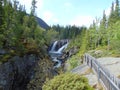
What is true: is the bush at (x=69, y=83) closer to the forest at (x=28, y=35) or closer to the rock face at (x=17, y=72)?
the forest at (x=28, y=35)

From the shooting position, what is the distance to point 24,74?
4975cm

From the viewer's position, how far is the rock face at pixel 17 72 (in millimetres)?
41406

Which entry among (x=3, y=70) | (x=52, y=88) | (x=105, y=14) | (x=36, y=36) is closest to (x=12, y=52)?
(x=3, y=70)

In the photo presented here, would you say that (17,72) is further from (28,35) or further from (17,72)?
(28,35)

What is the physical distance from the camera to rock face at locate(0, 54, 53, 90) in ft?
136

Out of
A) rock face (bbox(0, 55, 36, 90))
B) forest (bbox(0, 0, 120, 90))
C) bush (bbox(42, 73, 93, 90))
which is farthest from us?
forest (bbox(0, 0, 120, 90))

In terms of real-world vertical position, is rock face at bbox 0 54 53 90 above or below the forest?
below

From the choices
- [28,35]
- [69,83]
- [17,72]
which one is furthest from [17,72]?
[69,83]

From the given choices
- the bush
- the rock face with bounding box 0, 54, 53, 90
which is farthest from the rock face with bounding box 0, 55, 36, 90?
the bush

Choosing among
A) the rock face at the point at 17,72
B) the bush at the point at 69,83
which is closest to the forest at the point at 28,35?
the rock face at the point at 17,72

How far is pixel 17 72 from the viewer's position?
47125 mm

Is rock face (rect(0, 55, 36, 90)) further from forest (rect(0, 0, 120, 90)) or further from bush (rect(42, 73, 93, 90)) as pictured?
bush (rect(42, 73, 93, 90))

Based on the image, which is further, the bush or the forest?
the forest

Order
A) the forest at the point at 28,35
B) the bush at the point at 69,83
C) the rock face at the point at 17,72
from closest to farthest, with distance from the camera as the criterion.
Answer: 1. the bush at the point at 69,83
2. the rock face at the point at 17,72
3. the forest at the point at 28,35
